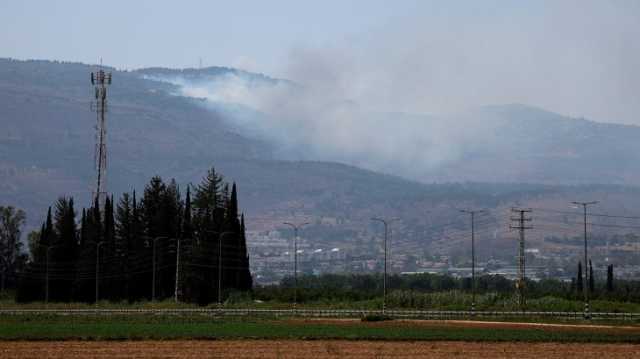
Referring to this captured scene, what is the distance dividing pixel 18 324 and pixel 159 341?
21.4 meters

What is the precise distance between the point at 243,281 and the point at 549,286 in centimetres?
6478

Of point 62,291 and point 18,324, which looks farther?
point 62,291

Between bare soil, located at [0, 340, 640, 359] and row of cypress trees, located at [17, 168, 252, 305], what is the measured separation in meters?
67.2

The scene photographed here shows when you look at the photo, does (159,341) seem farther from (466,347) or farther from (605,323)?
(605,323)

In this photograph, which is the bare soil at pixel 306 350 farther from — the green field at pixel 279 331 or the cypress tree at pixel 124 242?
the cypress tree at pixel 124 242

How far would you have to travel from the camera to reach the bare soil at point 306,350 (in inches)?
2363

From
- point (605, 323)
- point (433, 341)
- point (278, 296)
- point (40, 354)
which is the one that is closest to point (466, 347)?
point (433, 341)

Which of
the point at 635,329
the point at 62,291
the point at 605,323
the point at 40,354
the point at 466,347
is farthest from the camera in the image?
the point at 62,291

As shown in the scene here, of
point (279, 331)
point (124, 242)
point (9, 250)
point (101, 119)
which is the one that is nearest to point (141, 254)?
point (124, 242)

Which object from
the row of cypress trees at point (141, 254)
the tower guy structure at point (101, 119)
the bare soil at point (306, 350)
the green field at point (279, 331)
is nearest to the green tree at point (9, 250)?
the row of cypress trees at point (141, 254)

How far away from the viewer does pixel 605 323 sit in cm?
9556

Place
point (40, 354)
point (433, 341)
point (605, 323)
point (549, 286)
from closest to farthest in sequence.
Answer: point (40, 354)
point (433, 341)
point (605, 323)
point (549, 286)

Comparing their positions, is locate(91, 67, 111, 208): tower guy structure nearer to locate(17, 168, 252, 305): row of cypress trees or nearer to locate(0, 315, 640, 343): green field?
locate(17, 168, 252, 305): row of cypress trees

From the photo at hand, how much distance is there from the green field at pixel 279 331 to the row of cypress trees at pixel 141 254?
43.6 m
